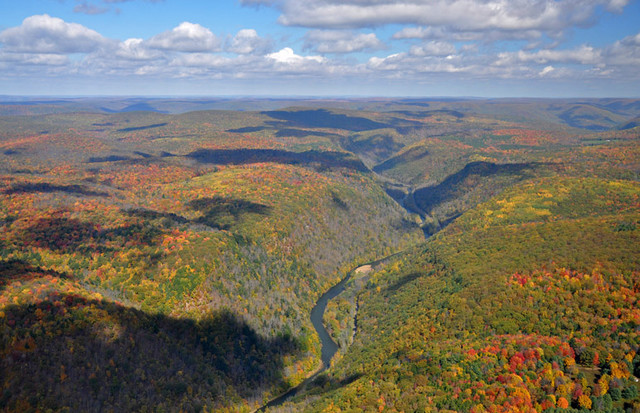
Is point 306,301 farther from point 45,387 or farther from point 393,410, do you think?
point 45,387

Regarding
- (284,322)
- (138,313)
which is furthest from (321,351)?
(138,313)

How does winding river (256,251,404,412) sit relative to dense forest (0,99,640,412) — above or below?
below

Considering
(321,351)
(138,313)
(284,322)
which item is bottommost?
(321,351)

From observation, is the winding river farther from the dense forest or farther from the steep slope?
the steep slope

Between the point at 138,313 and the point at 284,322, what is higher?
the point at 138,313

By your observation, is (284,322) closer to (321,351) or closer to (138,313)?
(321,351)

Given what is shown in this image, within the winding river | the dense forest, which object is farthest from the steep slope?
the winding river

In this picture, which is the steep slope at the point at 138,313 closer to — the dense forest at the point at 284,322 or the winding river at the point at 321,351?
the dense forest at the point at 284,322

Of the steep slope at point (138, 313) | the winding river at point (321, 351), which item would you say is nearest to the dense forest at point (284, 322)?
the steep slope at point (138, 313)

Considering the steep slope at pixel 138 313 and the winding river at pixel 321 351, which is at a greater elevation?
the steep slope at pixel 138 313

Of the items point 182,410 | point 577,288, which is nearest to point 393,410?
point 182,410

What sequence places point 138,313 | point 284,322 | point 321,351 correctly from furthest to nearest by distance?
point 284,322
point 321,351
point 138,313

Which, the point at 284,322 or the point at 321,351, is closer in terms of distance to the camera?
the point at 321,351
